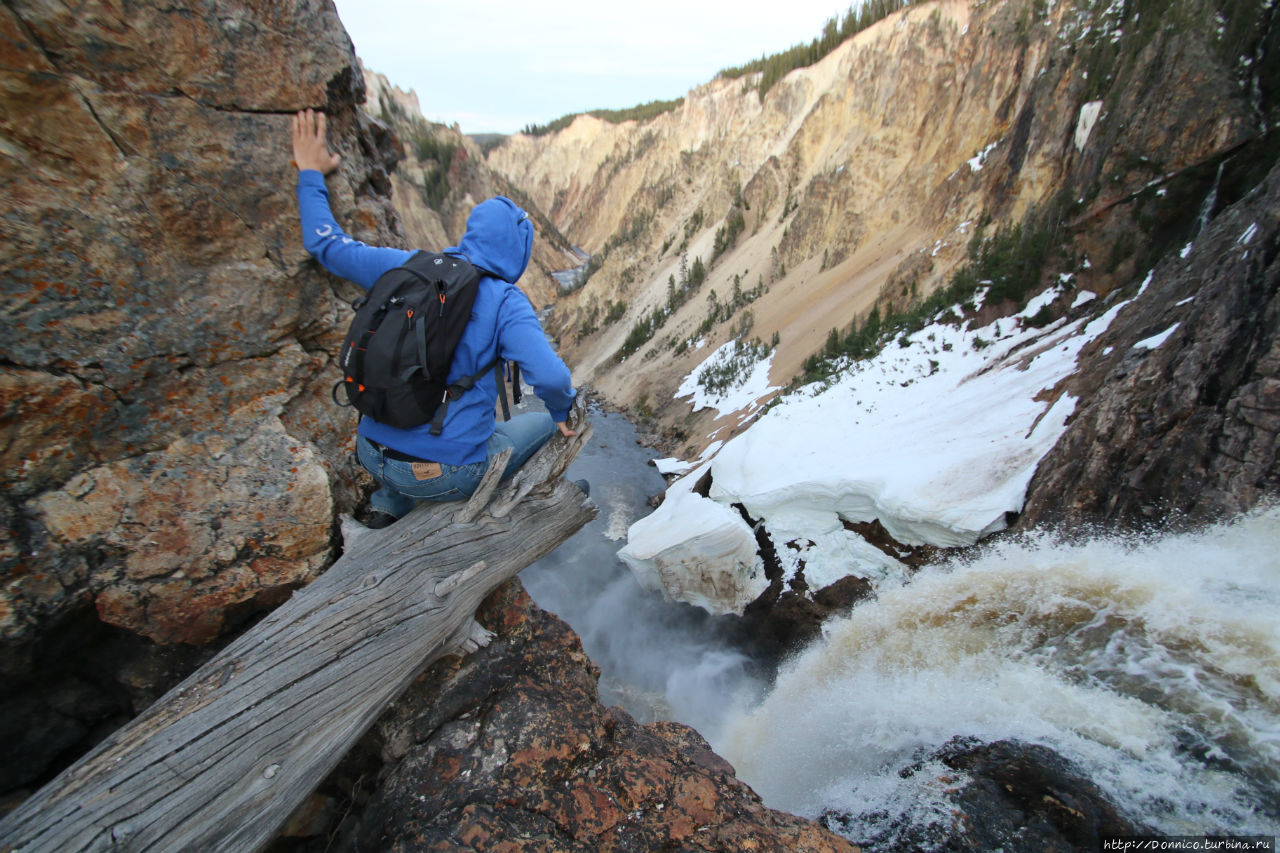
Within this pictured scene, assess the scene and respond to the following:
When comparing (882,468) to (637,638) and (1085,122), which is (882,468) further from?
(1085,122)

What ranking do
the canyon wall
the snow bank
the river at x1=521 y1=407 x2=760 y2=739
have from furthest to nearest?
the canyon wall, the river at x1=521 y1=407 x2=760 y2=739, the snow bank

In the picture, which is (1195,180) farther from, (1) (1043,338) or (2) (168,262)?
(2) (168,262)

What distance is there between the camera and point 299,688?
2137 mm

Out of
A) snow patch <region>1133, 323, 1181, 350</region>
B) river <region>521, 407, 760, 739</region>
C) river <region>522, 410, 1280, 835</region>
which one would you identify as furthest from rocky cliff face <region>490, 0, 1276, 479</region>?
river <region>522, 410, 1280, 835</region>

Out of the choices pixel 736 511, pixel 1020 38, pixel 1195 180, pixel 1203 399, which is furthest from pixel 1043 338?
pixel 1020 38

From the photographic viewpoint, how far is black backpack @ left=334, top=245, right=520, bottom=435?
2059mm

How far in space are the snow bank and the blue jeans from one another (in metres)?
4.02

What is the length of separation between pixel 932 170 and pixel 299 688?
54.9 feet

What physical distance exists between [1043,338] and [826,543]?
4.03 meters

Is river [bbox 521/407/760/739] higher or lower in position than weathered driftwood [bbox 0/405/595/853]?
lower

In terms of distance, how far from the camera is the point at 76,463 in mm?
2184

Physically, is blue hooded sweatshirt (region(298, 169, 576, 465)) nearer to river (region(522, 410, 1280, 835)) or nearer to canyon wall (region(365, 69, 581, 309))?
river (region(522, 410, 1280, 835))

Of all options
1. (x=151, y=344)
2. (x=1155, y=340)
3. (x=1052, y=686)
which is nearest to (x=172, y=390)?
(x=151, y=344)

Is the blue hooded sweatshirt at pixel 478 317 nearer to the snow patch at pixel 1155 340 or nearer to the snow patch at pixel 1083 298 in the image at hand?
the snow patch at pixel 1155 340
